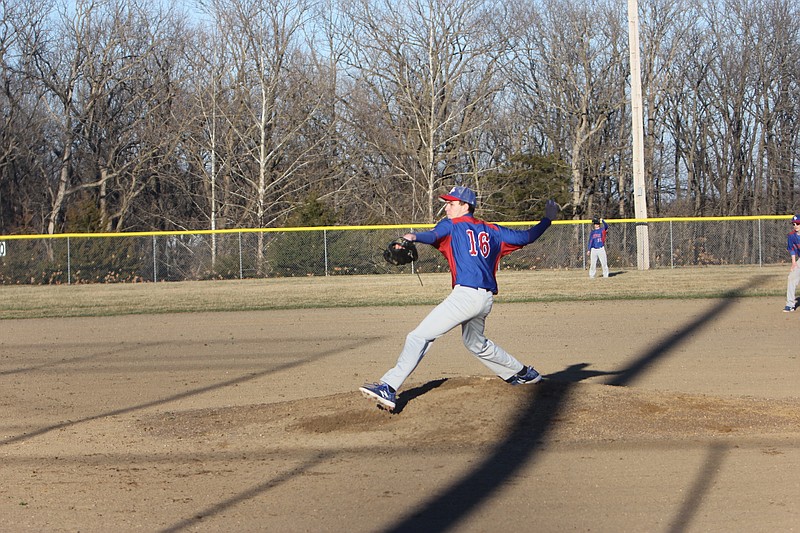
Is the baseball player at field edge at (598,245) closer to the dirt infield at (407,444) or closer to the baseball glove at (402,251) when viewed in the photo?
the dirt infield at (407,444)

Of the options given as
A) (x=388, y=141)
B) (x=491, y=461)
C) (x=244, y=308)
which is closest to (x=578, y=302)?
(x=244, y=308)

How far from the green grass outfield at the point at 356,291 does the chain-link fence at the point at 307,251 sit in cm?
90

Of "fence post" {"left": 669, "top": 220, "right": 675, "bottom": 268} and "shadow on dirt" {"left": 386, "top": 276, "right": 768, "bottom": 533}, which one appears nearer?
"shadow on dirt" {"left": 386, "top": 276, "right": 768, "bottom": 533}

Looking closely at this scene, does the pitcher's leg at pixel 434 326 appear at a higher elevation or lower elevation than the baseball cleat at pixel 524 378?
higher

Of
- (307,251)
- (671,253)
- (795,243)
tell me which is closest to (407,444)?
(795,243)

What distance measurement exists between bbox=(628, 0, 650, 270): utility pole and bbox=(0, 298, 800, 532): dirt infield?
1622cm

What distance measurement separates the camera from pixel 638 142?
27.9 meters

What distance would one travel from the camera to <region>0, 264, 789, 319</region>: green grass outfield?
21.1 meters

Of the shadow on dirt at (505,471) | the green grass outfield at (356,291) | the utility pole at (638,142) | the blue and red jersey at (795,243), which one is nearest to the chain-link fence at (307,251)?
the utility pole at (638,142)

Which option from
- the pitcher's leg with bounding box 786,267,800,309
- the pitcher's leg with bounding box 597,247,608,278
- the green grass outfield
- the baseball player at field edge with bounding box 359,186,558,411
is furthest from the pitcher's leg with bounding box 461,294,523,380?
the pitcher's leg with bounding box 597,247,608,278

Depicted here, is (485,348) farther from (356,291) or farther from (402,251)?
(356,291)

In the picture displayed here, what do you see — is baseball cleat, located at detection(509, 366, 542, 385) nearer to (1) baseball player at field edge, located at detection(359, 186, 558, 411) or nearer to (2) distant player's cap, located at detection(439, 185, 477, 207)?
(1) baseball player at field edge, located at detection(359, 186, 558, 411)

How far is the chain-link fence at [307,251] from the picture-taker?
94.8 ft

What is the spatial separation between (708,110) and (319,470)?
142 feet
